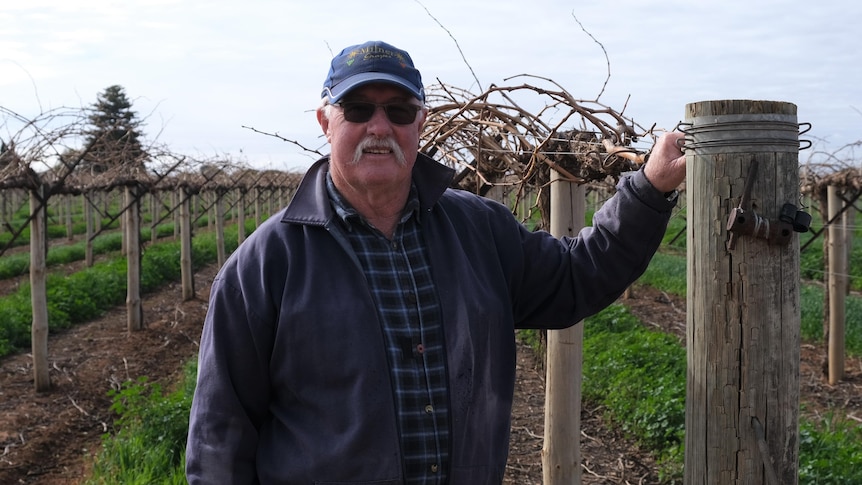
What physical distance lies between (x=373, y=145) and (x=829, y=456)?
175 inches

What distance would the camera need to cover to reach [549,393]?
157 inches

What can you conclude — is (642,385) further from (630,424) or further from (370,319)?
(370,319)

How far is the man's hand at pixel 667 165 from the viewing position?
2.14 meters

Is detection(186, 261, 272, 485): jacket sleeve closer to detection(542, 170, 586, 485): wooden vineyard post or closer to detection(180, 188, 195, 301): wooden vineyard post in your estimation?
detection(542, 170, 586, 485): wooden vineyard post

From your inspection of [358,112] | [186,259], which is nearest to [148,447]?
[358,112]

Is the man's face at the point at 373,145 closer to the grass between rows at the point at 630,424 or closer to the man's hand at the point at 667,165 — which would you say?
the man's hand at the point at 667,165

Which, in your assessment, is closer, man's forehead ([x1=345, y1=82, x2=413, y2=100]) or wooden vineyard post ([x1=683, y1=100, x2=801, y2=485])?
wooden vineyard post ([x1=683, y1=100, x2=801, y2=485])

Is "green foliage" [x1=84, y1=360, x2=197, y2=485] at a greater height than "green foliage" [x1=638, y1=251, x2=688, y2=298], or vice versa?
"green foliage" [x1=638, y1=251, x2=688, y2=298]

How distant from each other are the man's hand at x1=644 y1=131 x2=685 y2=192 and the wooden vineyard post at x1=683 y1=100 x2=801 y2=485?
3.6 inches

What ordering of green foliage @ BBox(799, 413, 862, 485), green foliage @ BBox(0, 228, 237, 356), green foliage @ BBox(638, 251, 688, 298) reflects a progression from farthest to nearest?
green foliage @ BBox(638, 251, 688, 298), green foliage @ BBox(0, 228, 237, 356), green foliage @ BBox(799, 413, 862, 485)

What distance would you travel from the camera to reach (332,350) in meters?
2.12

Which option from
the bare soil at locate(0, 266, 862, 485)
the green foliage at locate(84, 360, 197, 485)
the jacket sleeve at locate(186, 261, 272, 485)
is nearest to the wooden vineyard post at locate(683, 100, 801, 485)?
the jacket sleeve at locate(186, 261, 272, 485)

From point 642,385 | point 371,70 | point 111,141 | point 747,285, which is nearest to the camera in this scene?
point 747,285

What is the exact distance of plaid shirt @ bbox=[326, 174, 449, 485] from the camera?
2141mm
